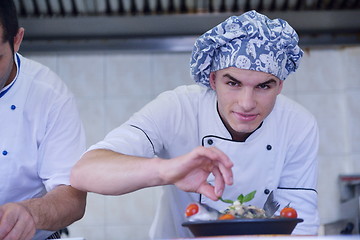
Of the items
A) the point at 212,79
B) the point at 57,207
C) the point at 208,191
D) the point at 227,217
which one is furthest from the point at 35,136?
the point at 227,217

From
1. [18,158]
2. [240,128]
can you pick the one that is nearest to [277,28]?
[240,128]

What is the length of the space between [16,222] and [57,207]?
8.5 inches

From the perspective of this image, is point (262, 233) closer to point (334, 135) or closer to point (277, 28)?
point (277, 28)

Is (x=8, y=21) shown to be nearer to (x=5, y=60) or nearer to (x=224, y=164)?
(x=5, y=60)

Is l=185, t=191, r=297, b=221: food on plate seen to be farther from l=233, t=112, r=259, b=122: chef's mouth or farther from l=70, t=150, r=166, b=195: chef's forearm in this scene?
l=233, t=112, r=259, b=122: chef's mouth

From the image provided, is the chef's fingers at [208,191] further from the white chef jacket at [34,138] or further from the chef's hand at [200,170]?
the white chef jacket at [34,138]

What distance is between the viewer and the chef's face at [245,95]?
6.20 ft

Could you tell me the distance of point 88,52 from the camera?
151 inches

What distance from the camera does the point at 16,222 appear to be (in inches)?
66.8

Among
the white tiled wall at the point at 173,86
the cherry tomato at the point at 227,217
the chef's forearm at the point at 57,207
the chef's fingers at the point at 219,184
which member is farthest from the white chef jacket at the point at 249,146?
the white tiled wall at the point at 173,86

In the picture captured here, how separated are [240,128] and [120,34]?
6.25 ft

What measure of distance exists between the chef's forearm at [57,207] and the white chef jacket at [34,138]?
2.3 inches

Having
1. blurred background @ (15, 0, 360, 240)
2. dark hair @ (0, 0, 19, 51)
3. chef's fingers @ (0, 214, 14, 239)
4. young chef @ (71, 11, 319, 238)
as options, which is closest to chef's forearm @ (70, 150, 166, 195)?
young chef @ (71, 11, 319, 238)

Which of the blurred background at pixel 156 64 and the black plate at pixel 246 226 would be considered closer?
the black plate at pixel 246 226
